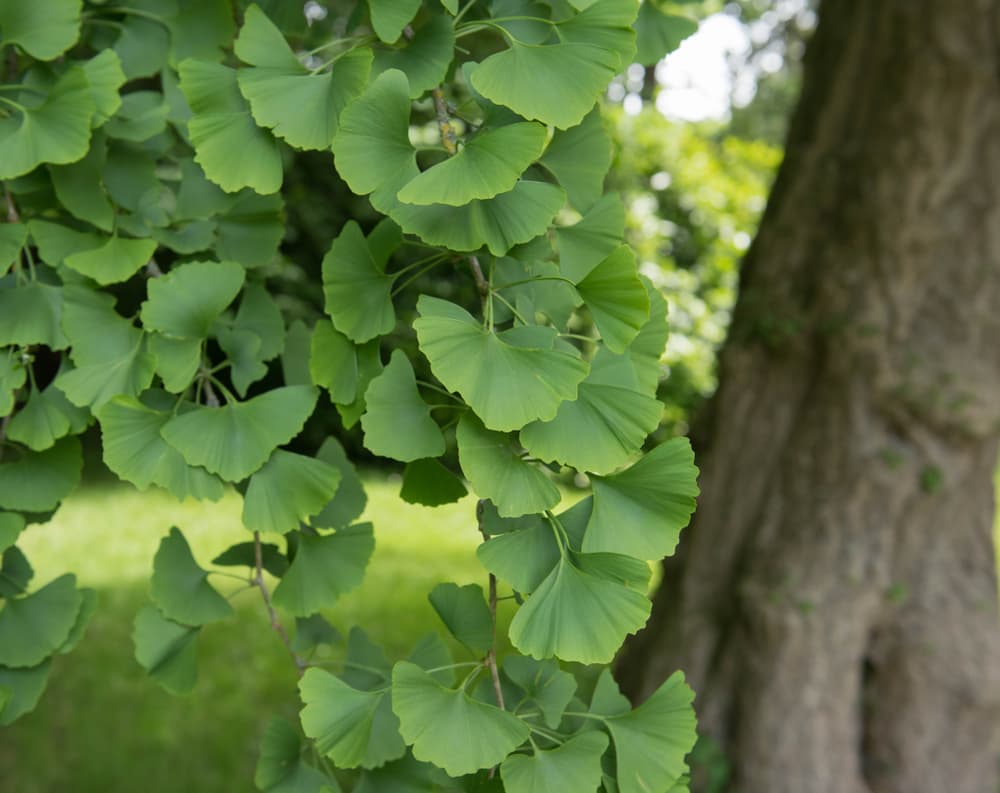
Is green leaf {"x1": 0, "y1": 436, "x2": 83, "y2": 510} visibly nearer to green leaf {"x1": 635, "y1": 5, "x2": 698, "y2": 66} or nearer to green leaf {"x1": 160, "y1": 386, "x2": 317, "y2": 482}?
green leaf {"x1": 160, "y1": 386, "x2": 317, "y2": 482}

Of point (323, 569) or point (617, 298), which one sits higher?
point (617, 298)

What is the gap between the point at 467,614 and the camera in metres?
0.82

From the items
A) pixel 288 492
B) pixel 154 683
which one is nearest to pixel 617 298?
pixel 288 492

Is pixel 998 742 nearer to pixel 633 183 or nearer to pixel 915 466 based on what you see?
pixel 915 466

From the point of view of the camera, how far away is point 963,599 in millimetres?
2209

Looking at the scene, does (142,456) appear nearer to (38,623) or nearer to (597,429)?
(38,623)

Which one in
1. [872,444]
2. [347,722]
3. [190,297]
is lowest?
[872,444]

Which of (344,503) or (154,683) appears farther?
(154,683)

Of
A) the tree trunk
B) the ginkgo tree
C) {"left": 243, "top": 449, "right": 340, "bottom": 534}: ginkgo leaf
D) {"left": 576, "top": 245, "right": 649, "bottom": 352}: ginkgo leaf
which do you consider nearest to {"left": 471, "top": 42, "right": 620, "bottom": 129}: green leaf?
the ginkgo tree

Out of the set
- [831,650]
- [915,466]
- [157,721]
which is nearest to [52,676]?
[157,721]

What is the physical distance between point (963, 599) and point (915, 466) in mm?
353

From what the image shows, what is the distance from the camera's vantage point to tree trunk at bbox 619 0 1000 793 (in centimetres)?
207

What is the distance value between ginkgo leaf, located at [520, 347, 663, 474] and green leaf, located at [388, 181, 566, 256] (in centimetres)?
13

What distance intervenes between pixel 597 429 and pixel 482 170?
0.21m
